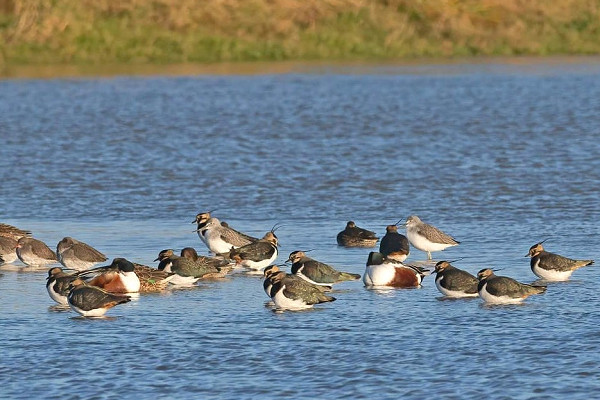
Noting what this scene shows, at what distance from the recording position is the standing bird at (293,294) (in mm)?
14680

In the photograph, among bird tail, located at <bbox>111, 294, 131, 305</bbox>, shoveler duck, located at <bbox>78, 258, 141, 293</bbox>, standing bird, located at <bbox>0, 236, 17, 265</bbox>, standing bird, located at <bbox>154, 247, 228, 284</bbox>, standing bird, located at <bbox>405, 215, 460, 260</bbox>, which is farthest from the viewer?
standing bird, located at <bbox>405, 215, 460, 260</bbox>

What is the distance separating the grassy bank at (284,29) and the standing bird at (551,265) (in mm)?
37238

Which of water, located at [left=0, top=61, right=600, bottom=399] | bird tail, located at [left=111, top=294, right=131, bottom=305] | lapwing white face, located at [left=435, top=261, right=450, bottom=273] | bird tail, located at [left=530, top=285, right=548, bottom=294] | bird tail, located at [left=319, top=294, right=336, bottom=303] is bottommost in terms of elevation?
water, located at [left=0, top=61, right=600, bottom=399]

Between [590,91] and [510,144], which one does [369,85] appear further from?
[510,144]

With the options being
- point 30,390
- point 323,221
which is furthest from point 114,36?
point 30,390

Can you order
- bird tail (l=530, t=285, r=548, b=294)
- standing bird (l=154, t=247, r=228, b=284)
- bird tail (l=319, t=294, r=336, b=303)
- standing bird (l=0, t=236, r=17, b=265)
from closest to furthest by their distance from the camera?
bird tail (l=319, t=294, r=336, b=303)
bird tail (l=530, t=285, r=548, b=294)
standing bird (l=154, t=247, r=228, b=284)
standing bird (l=0, t=236, r=17, b=265)

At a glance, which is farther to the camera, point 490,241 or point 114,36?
point 114,36

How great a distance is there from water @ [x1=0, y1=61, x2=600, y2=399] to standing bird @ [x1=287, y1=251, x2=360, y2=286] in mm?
213

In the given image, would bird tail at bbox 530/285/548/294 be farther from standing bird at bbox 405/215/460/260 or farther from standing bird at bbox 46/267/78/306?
standing bird at bbox 46/267/78/306

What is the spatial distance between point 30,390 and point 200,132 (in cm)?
2353

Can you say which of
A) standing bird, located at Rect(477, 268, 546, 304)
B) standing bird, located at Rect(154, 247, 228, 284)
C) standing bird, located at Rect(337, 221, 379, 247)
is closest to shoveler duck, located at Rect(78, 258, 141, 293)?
standing bird, located at Rect(154, 247, 228, 284)

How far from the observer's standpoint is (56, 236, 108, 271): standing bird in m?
17.0

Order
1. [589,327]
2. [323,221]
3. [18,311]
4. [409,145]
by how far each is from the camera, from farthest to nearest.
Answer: [409,145], [323,221], [18,311], [589,327]

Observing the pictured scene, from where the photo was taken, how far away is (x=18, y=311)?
14875 millimetres
